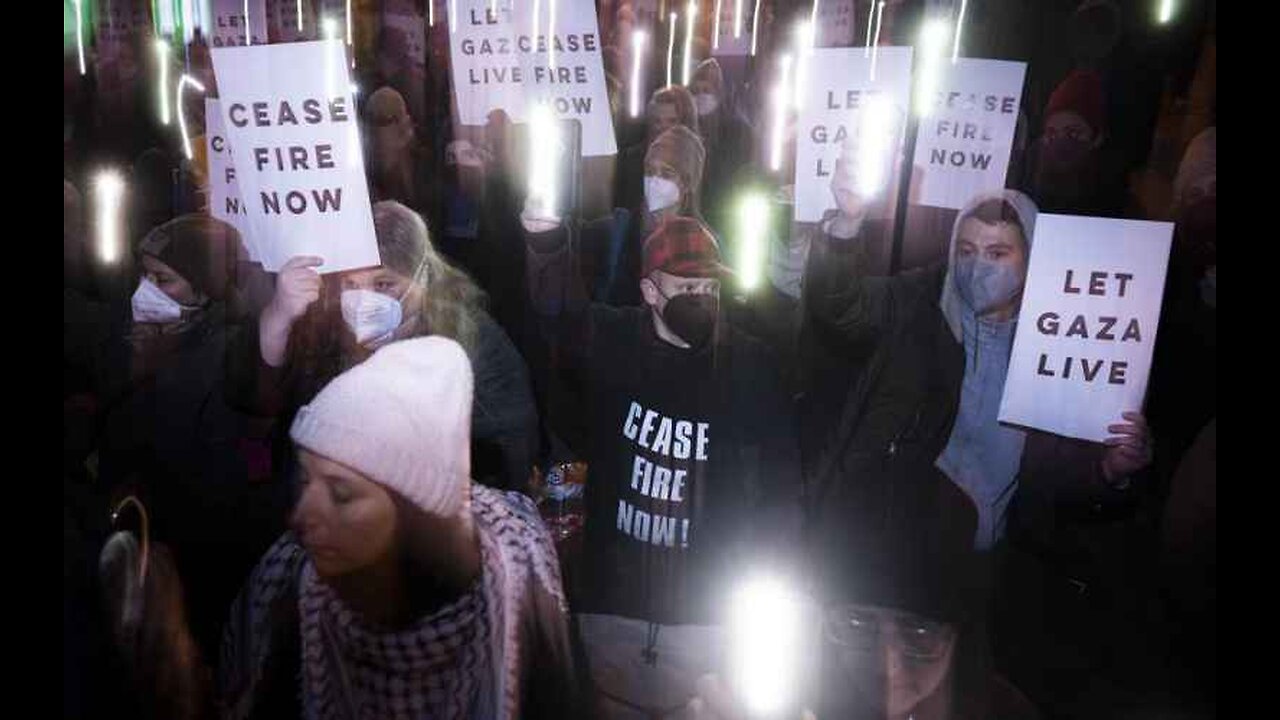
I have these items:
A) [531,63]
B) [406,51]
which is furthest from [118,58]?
[531,63]

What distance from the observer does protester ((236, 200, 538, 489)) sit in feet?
6.46

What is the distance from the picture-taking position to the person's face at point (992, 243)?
81.0 inches

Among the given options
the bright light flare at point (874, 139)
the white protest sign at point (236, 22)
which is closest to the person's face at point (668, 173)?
the bright light flare at point (874, 139)

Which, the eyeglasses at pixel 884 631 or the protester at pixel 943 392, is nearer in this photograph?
the protester at pixel 943 392

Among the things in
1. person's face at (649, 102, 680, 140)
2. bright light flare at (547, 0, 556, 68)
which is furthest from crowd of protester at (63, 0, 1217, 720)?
bright light flare at (547, 0, 556, 68)

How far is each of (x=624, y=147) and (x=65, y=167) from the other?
3.97ft

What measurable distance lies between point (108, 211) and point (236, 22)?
19.6 inches

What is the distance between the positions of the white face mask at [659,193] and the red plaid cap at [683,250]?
42mm

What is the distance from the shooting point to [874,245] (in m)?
2.07

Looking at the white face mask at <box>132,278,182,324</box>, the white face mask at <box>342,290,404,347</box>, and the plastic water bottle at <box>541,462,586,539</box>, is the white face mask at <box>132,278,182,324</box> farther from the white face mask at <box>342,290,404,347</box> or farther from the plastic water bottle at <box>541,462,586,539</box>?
the plastic water bottle at <box>541,462,586,539</box>

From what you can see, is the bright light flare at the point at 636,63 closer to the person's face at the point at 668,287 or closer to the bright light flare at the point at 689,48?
the bright light flare at the point at 689,48

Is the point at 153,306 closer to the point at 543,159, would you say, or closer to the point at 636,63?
the point at 543,159

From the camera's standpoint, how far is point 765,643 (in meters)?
2.21

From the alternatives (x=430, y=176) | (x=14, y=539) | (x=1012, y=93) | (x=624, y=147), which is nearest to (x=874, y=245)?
(x=1012, y=93)
